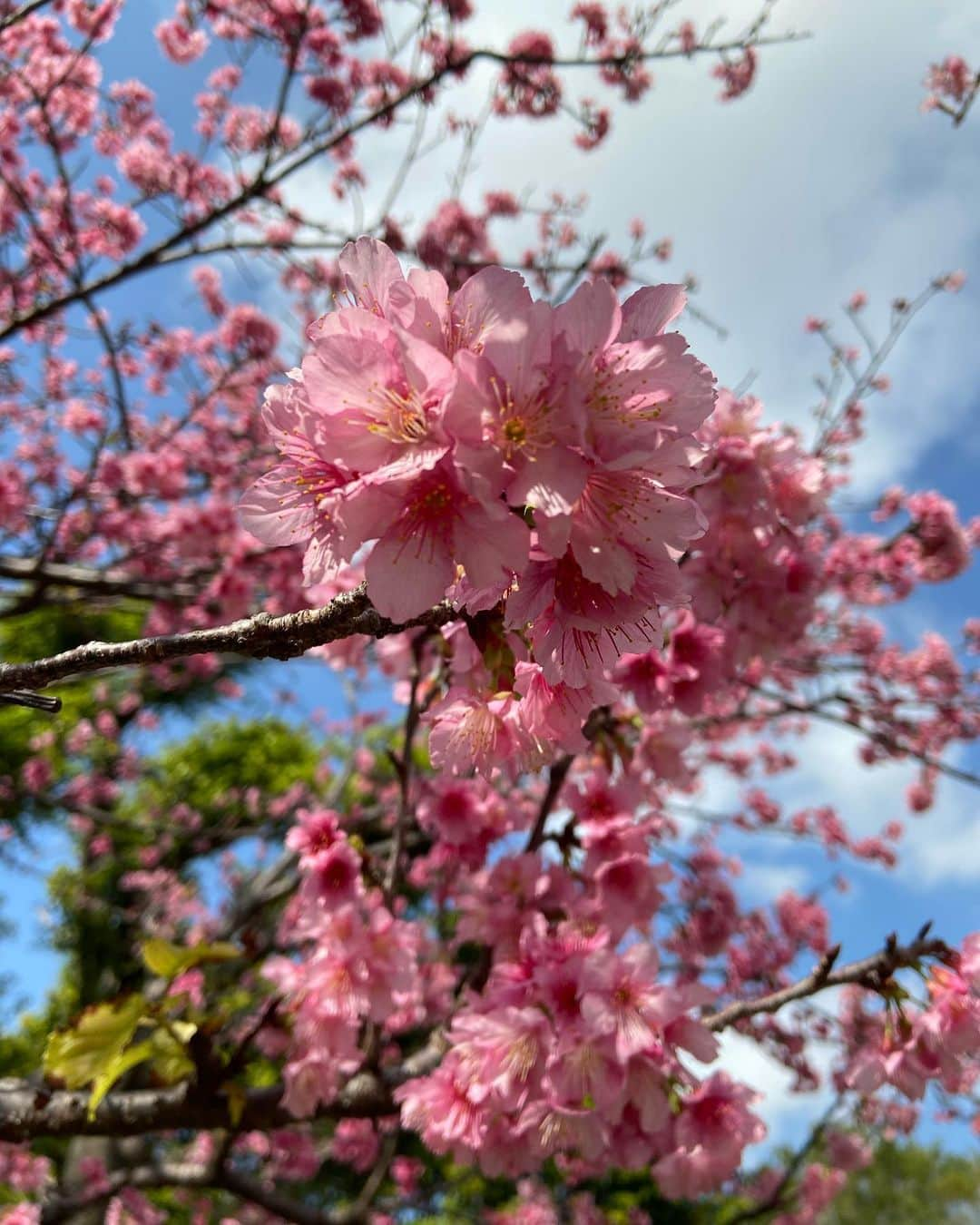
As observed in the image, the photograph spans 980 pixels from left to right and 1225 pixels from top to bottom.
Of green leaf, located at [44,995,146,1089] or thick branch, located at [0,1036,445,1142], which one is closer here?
green leaf, located at [44,995,146,1089]

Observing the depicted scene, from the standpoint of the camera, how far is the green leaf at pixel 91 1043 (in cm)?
191

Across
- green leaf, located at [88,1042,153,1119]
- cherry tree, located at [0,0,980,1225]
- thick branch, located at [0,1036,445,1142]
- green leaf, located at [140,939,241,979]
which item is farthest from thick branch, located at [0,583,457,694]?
thick branch, located at [0,1036,445,1142]

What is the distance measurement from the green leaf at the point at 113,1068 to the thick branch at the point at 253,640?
1.36m

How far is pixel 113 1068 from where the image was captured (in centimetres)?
187

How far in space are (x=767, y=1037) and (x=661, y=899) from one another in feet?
12.5

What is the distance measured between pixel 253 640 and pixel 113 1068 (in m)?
1.54

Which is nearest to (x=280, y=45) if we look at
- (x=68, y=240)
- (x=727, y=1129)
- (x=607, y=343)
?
(x=68, y=240)

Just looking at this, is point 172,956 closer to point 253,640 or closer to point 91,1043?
point 91,1043

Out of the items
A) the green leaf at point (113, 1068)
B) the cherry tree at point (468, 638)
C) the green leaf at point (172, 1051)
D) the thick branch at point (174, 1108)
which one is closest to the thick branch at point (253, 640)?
the cherry tree at point (468, 638)

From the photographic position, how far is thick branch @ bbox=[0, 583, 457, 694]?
920 mm

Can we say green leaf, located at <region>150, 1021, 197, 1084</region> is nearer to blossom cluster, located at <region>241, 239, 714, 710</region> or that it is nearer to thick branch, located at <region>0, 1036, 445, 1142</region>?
thick branch, located at <region>0, 1036, 445, 1142</region>

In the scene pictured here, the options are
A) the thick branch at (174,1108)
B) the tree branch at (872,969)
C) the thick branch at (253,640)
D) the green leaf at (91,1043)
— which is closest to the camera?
the thick branch at (253,640)

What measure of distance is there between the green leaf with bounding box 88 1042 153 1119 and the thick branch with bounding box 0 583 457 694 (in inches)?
53.6

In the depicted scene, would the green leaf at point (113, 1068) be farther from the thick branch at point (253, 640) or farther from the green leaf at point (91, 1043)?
the thick branch at point (253, 640)
